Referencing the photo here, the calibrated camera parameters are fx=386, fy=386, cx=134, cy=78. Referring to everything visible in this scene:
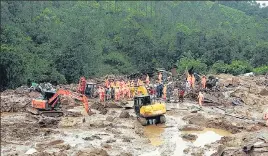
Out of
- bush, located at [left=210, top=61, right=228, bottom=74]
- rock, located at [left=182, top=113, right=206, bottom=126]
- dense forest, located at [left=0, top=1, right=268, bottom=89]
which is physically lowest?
rock, located at [left=182, top=113, right=206, bottom=126]

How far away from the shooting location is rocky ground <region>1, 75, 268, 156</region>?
17344mm

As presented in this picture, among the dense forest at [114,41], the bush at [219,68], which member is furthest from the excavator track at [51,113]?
the bush at [219,68]

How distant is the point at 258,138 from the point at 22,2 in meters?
62.9

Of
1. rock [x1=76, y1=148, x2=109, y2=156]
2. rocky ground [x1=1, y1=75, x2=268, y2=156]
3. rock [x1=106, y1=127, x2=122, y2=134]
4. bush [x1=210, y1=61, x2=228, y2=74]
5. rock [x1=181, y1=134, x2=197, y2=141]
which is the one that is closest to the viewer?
rock [x1=76, y1=148, x2=109, y2=156]

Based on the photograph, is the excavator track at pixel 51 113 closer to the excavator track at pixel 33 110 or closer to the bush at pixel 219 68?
the excavator track at pixel 33 110

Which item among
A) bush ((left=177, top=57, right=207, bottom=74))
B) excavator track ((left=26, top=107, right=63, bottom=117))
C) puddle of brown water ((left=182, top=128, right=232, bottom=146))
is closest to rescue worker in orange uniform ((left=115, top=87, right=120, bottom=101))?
excavator track ((left=26, top=107, right=63, bottom=117))

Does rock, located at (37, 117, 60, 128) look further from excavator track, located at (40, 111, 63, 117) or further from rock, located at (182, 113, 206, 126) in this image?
rock, located at (182, 113, 206, 126)

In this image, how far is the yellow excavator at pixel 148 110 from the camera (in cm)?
2129

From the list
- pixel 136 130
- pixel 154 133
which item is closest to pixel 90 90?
pixel 136 130

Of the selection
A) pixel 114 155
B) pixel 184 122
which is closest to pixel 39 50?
pixel 184 122

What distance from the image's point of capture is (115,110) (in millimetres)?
26344

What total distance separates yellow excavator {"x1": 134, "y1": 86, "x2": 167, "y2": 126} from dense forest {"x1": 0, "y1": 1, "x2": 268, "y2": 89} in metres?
17.9

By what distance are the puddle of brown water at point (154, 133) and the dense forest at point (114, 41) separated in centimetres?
1878

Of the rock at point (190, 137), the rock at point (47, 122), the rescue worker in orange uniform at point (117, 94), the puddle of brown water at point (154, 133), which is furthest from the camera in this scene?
the rescue worker in orange uniform at point (117, 94)
